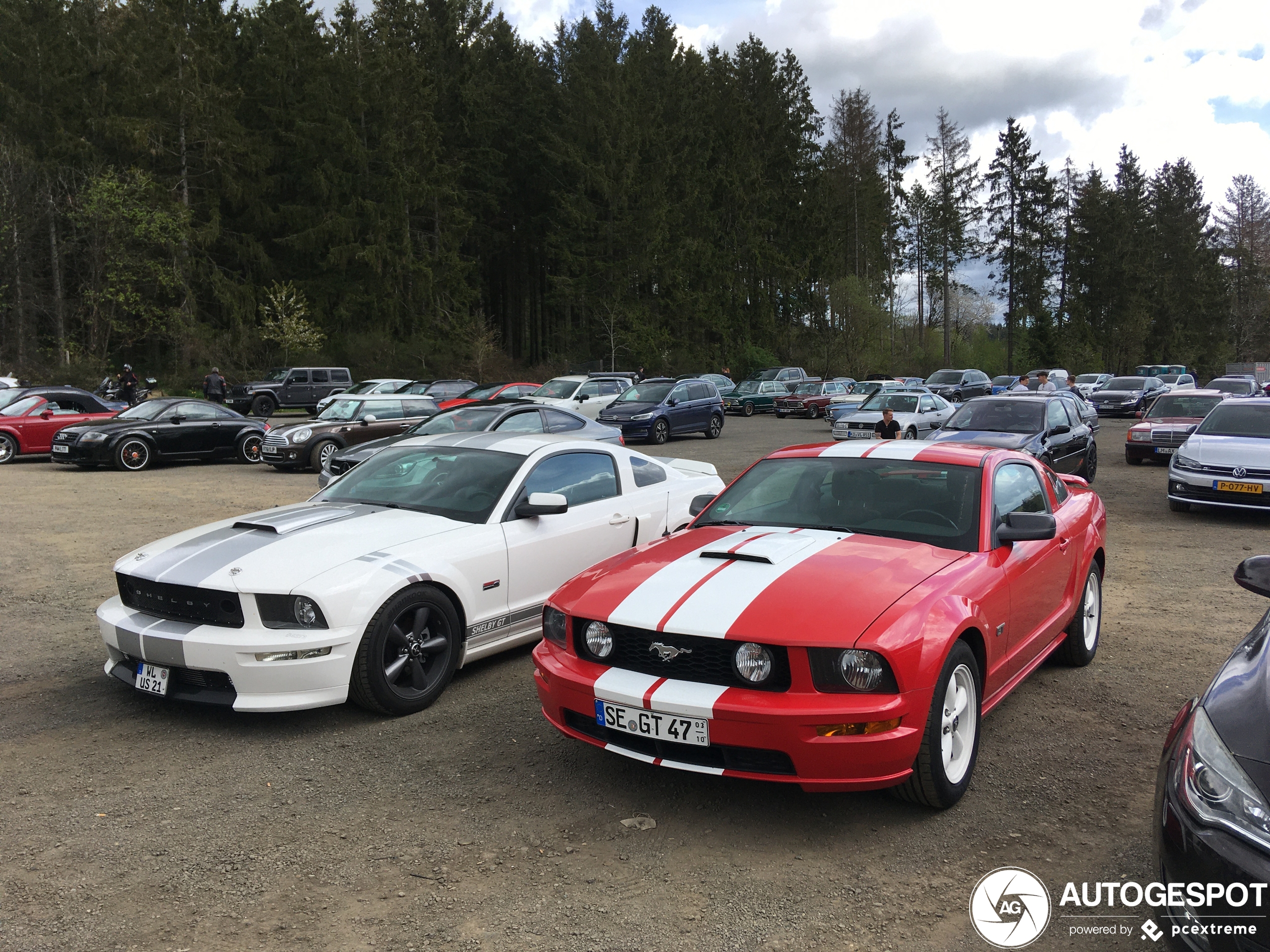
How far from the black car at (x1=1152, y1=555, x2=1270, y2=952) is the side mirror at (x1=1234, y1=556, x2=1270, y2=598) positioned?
71 cm

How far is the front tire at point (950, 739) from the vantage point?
3639 millimetres

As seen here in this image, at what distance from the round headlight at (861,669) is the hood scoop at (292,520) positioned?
3.30 metres

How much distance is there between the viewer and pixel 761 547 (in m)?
4.32

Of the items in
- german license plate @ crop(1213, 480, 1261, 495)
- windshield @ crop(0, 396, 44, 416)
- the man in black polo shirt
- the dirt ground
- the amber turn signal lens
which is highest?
windshield @ crop(0, 396, 44, 416)

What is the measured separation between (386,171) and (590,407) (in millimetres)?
25862

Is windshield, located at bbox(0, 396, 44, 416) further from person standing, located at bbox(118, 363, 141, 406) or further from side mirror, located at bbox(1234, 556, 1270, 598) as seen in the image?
side mirror, located at bbox(1234, 556, 1270, 598)

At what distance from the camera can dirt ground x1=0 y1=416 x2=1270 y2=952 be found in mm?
3084

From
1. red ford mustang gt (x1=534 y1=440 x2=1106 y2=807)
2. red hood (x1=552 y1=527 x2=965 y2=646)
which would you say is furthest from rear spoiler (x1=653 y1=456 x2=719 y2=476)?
red hood (x1=552 y1=527 x2=965 y2=646)

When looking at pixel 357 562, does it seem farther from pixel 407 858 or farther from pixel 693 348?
pixel 693 348

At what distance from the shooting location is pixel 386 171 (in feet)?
155

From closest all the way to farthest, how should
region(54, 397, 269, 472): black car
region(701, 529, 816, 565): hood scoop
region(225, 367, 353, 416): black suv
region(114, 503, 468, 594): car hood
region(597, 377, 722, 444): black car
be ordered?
region(701, 529, 816, 565): hood scoop
region(114, 503, 468, 594): car hood
region(54, 397, 269, 472): black car
region(597, 377, 722, 444): black car
region(225, 367, 353, 416): black suv

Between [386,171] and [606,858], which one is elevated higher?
[386,171]

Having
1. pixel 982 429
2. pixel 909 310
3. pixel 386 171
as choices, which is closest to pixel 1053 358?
A: pixel 909 310

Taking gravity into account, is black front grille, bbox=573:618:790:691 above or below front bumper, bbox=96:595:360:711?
above
